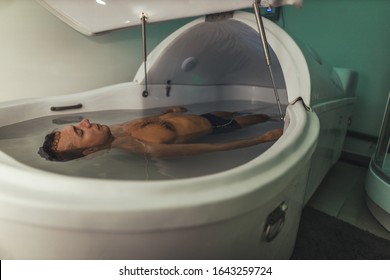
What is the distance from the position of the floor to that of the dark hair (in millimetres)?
1025

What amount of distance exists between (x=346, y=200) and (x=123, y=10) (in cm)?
137

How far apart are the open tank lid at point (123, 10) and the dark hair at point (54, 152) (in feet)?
2.09

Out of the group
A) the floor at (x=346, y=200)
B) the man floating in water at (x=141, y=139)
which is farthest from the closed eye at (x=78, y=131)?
the floor at (x=346, y=200)

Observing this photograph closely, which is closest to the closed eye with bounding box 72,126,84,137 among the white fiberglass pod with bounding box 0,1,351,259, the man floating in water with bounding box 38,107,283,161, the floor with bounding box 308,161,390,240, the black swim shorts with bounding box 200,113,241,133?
the man floating in water with bounding box 38,107,283,161

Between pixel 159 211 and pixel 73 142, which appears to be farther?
pixel 73 142

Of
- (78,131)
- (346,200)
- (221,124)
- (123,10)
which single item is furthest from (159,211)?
(346,200)

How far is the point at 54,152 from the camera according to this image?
888 millimetres

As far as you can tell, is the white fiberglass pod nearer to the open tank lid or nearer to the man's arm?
the man's arm

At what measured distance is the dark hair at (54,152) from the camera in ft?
2.82

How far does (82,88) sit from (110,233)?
47.1 inches

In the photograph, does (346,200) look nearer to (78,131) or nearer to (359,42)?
(359,42)

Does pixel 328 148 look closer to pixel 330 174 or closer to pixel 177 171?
pixel 330 174

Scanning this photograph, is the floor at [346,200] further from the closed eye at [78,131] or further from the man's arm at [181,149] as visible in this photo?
the closed eye at [78,131]

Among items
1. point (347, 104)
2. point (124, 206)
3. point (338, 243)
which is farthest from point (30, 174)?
point (347, 104)
